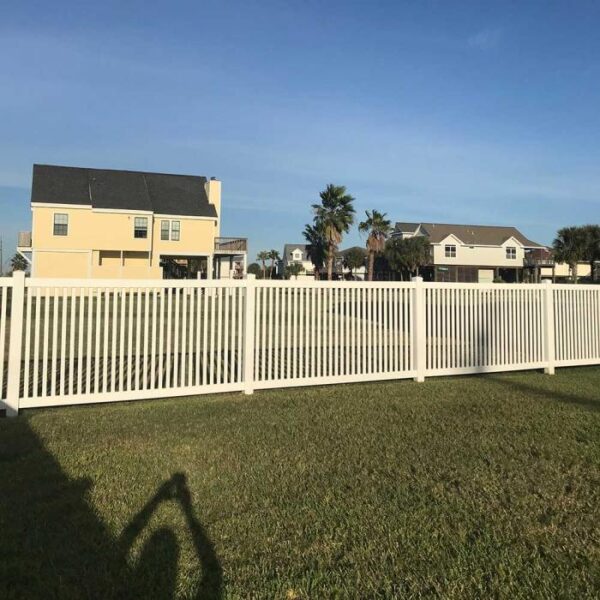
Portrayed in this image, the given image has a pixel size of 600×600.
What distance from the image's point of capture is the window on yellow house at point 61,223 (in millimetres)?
32344

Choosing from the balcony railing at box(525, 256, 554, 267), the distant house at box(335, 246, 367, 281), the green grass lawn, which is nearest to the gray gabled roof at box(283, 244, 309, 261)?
the distant house at box(335, 246, 367, 281)

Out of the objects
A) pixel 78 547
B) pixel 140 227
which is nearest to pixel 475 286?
pixel 78 547

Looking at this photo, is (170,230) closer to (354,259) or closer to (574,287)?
(574,287)

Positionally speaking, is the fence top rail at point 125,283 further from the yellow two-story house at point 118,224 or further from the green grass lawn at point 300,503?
the yellow two-story house at point 118,224

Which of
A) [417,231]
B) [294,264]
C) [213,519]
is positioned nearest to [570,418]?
[213,519]

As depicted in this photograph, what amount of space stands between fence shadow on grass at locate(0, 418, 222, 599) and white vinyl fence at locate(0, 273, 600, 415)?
2.35 metres

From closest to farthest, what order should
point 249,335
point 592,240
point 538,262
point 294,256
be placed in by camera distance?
point 249,335
point 592,240
point 538,262
point 294,256

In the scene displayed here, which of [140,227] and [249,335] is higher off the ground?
[140,227]

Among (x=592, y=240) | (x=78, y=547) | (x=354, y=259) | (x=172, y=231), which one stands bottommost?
(x=78, y=547)

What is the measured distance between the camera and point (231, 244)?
3728 cm

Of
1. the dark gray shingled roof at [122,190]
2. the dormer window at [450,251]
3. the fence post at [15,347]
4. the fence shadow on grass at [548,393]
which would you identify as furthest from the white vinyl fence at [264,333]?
the dormer window at [450,251]

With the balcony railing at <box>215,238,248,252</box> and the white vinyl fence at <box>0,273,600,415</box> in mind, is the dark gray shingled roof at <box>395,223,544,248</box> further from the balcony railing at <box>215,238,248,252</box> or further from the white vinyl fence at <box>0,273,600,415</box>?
the white vinyl fence at <box>0,273,600,415</box>

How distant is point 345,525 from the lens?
3102mm

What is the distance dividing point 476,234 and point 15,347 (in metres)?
56.3
